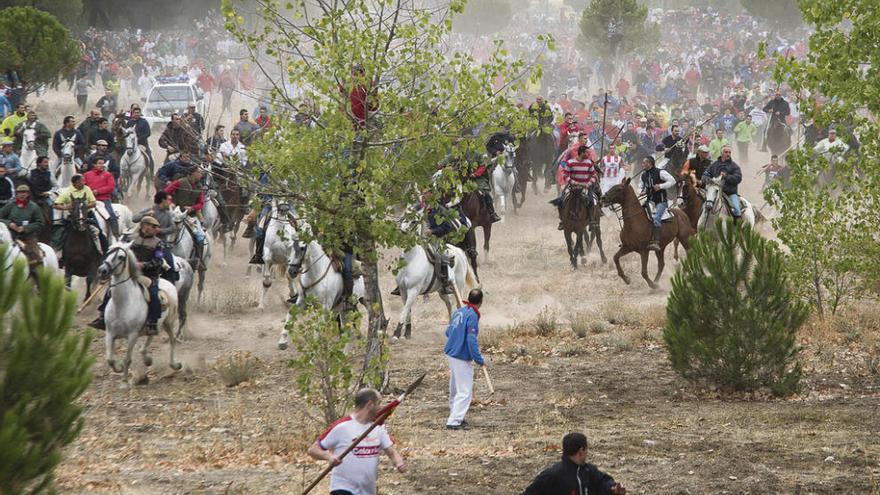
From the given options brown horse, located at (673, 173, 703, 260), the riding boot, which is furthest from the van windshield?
the riding boot

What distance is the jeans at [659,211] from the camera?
79.2 feet

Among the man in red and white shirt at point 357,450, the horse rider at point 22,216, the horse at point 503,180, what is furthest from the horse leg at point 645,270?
the man in red and white shirt at point 357,450

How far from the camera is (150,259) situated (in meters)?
17.0

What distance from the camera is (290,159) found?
13.3 m

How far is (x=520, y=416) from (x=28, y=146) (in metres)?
17.3

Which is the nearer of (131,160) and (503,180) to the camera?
(131,160)

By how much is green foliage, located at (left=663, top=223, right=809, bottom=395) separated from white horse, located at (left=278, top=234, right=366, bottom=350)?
5223 millimetres

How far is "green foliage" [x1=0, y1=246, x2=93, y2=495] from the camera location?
6.75 meters

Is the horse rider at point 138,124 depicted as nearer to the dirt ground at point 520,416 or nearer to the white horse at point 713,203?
the dirt ground at point 520,416

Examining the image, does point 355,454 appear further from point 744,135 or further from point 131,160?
point 744,135

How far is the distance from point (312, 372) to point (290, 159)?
2.39 metres

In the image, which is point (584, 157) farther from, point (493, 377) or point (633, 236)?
point (493, 377)

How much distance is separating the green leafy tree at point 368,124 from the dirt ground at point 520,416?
6.38ft

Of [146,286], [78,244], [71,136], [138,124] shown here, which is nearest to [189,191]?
[78,244]
